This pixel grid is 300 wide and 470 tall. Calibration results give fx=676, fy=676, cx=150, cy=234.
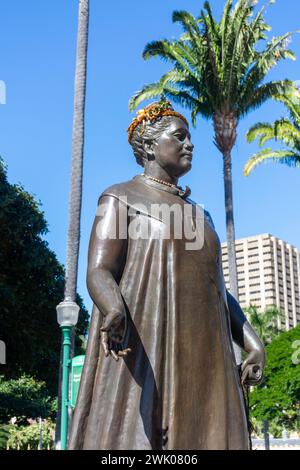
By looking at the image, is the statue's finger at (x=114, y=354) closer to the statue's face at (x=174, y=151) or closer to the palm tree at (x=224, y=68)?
the statue's face at (x=174, y=151)

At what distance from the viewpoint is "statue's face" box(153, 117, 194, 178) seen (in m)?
3.64

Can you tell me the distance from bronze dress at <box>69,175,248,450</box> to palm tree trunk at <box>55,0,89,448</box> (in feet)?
37.4

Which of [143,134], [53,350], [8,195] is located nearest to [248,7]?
[8,195]

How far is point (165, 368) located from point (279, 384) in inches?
1354

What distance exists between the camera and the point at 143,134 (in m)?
3.72

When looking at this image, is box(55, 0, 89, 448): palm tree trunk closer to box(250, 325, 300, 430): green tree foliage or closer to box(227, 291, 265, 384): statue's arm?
box(227, 291, 265, 384): statue's arm

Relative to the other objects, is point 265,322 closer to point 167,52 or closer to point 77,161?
point 167,52

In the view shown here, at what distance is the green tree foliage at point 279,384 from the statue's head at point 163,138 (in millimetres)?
31835

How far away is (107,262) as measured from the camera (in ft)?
10.6

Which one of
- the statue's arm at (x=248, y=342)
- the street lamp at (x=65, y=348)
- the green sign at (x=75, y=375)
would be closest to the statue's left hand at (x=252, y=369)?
the statue's arm at (x=248, y=342)

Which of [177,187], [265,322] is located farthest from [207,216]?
[265,322]
